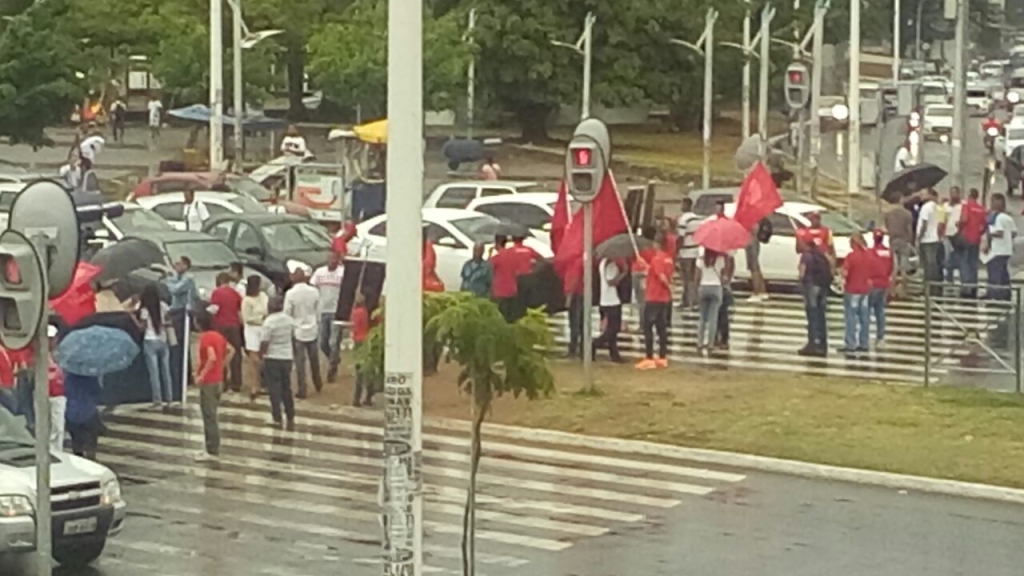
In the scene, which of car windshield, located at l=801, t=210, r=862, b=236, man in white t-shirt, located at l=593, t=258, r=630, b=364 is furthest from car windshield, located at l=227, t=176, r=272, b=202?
man in white t-shirt, located at l=593, t=258, r=630, b=364

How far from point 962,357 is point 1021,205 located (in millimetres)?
29368

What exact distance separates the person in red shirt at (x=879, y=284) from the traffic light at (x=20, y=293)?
18736 mm

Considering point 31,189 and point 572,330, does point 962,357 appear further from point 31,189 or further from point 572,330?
point 31,189

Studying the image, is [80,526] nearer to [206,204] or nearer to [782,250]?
[206,204]

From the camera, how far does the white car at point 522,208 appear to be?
3634cm

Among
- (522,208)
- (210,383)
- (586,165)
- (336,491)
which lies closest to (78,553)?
(336,491)

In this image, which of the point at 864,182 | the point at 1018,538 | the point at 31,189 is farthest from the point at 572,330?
the point at 864,182

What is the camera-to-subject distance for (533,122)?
72.5m

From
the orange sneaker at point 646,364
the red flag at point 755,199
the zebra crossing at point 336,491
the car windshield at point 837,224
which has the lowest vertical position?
the zebra crossing at point 336,491

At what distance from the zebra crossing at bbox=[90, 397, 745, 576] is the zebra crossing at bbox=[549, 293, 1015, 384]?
402cm

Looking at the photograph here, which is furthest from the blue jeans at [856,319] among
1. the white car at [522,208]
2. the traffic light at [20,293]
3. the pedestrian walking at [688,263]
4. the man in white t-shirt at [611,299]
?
the traffic light at [20,293]

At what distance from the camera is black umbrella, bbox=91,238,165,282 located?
26.2m

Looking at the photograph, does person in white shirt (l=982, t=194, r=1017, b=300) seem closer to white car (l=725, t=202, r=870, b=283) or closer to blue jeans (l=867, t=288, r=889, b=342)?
white car (l=725, t=202, r=870, b=283)

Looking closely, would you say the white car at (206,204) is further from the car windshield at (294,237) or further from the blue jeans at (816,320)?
the blue jeans at (816,320)
